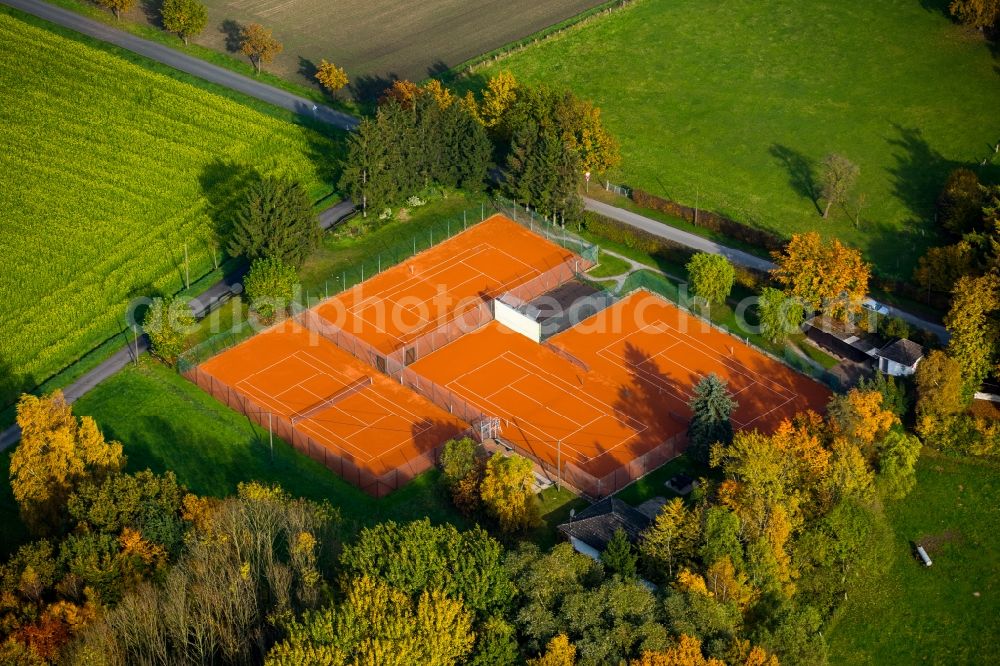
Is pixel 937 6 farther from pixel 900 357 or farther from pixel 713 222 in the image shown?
pixel 900 357

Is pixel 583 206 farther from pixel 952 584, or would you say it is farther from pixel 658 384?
pixel 952 584

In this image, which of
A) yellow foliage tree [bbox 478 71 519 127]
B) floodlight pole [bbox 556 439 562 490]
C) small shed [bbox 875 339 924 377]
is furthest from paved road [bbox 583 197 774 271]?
floodlight pole [bbox 556 439 562 490]

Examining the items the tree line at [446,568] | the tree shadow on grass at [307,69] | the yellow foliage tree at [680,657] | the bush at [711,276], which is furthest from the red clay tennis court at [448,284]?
the yellow foliage tree at [680,657]

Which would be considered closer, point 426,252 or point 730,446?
point 730,446

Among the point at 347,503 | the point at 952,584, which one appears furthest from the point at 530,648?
the point at 952,584

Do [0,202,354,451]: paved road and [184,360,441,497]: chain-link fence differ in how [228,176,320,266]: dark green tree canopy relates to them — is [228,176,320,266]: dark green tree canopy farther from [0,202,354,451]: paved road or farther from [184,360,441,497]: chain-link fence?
[184,360,441,497]: chain-link fence

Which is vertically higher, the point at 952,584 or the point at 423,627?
the point at 423,627

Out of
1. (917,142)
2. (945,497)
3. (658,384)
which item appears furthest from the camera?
(917,142)

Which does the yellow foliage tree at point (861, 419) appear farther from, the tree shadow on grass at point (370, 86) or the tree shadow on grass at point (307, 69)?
the tree shadow on grass at point (307, 69)
